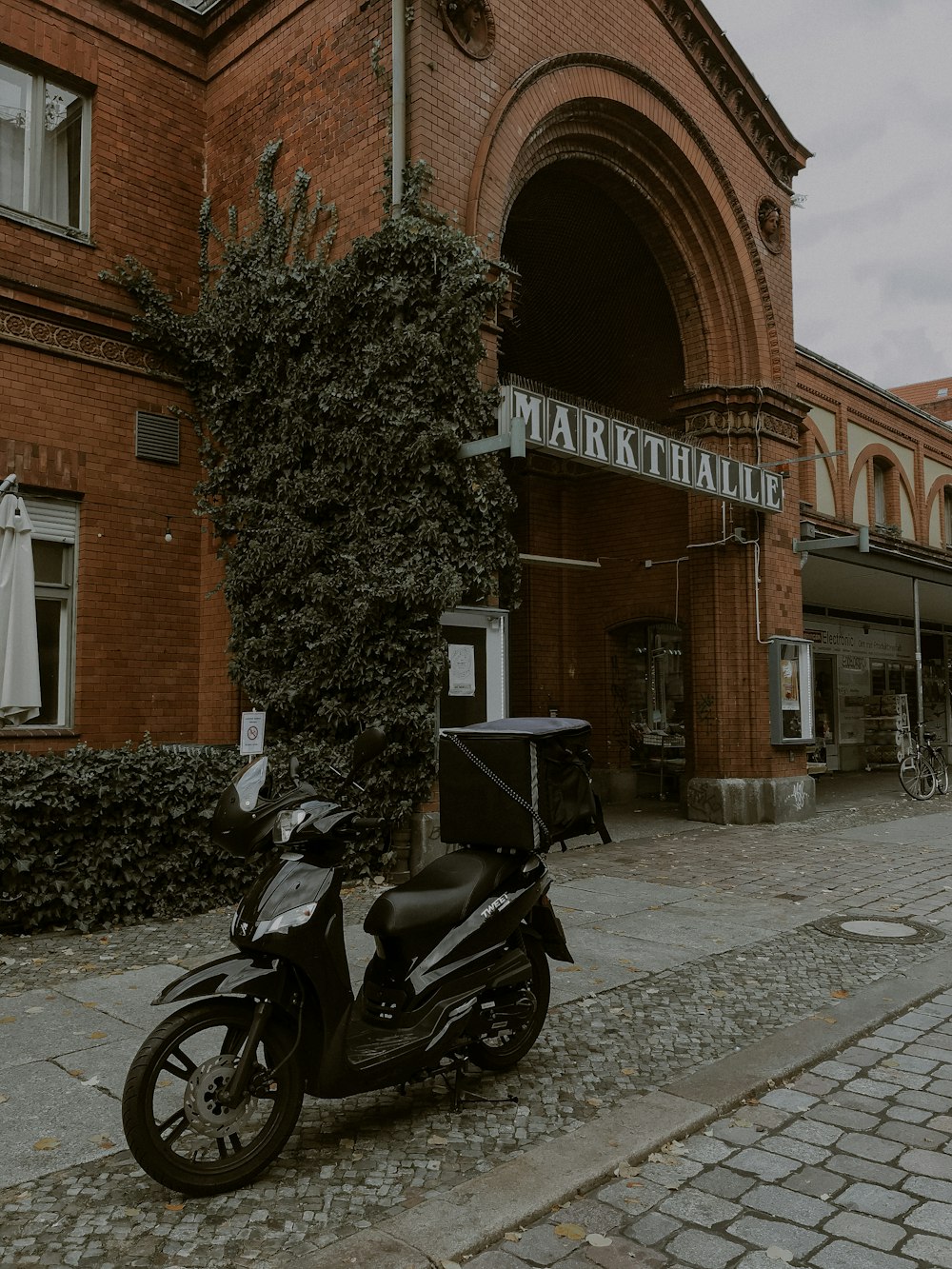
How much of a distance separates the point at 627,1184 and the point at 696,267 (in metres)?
12.8

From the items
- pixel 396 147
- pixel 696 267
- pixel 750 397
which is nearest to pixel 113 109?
pixel 396 147

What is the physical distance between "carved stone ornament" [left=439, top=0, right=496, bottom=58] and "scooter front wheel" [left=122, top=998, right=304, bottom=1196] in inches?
382

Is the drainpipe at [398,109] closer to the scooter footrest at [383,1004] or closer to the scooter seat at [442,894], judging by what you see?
the scooter seat at [442,894]

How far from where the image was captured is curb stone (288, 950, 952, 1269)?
2.99 m

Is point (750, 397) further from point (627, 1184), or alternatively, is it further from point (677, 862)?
point (627, 1184)

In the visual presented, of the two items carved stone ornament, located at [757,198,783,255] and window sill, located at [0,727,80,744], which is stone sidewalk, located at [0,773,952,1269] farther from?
carved stone ornament, located at [757,198,783,255]

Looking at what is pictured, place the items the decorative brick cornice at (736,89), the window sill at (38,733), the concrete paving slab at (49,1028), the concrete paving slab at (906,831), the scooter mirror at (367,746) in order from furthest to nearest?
the decorative brick cornice at (736,89), the concrete paving slab at (906,831), the window sill at (38,733), the concrete paving slab at (49,1028), the scooter mirror at (367,746)

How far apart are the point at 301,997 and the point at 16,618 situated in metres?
5.90

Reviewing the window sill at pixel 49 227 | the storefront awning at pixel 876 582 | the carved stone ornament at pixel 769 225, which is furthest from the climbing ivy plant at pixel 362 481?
the storefront awning at pixel 876 582

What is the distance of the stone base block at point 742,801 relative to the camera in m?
13.1

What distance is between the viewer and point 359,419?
9227mm

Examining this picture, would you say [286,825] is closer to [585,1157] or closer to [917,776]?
[585,1157]

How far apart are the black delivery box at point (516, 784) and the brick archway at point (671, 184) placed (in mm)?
8001

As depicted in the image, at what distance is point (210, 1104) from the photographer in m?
3.30
